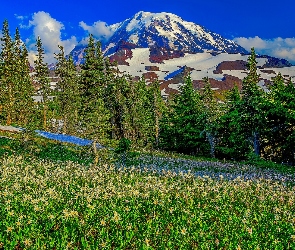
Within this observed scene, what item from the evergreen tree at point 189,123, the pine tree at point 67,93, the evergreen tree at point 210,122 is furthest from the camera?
the pine tree at point 67,93

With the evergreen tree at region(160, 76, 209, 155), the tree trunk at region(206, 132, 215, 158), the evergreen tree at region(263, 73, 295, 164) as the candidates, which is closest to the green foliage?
the evergreen tree at region(263, 73, 295, 164)

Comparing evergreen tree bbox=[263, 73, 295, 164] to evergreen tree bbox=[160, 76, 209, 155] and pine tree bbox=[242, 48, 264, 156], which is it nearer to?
pine tree bbox=[242, 48, 264, 156]

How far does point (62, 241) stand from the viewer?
21.8 feet

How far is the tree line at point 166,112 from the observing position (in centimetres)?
3138

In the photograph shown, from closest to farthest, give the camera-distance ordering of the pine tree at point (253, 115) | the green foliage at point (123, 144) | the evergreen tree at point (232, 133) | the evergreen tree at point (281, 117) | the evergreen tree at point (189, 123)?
the green foliage at point (123, 144) → the evergreen tree at point (281, 117) → the pine tree at point (253, 115) → the evergreen tree at point (232, 133) → the evergreen tree at point (189, 123)

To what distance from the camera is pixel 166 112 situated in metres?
63.7

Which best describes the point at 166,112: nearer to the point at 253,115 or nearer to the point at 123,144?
the point at 253,115

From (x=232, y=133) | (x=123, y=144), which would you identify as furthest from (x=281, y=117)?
(x=123, y=144)

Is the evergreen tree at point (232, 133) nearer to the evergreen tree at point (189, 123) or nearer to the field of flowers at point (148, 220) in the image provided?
the evergreen tree at point (189, 123)

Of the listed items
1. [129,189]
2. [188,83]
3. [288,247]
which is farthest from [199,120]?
[288,247]

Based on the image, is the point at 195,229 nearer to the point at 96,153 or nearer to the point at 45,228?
the point at 45,228

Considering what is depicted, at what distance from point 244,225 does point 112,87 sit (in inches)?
2325

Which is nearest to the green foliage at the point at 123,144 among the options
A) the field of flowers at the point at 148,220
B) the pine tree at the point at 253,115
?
the pine tree at the point at 253,115

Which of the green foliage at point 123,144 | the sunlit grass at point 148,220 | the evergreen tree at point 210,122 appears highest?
the evergreen tree at point 210,122
